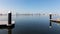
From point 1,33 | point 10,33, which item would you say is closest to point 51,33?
point 10,33

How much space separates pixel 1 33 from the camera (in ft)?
45.1

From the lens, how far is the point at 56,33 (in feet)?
45.7

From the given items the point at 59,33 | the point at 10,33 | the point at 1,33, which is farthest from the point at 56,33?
the point at 1,33

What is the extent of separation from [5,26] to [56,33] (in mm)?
7365

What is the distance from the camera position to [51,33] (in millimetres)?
13875

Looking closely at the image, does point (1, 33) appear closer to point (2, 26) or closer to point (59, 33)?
point (2, 26)

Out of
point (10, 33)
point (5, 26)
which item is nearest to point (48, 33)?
point (10, 33)

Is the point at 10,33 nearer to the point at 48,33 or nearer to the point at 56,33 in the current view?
the point at 48,33

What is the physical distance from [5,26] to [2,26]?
42 cm

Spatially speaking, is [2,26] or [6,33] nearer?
[6,33]

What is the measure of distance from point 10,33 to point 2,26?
153 inches

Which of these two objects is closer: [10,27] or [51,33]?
[51,33]

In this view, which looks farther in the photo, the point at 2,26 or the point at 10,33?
the point at 2,26

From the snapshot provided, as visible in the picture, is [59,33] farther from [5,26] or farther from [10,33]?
[5,26]
